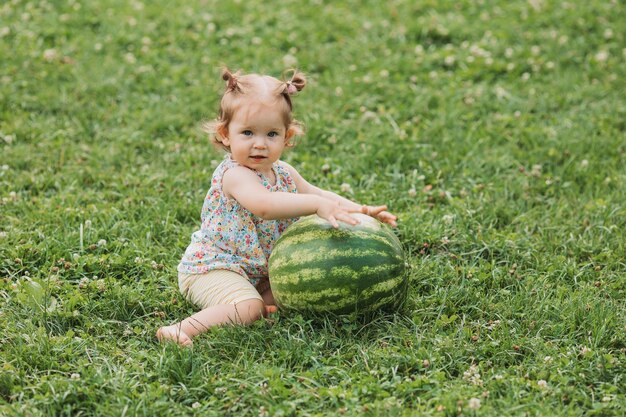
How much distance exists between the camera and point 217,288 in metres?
4.68

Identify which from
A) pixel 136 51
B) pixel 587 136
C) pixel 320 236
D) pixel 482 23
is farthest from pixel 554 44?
pixel 320 236

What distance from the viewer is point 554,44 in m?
8.98

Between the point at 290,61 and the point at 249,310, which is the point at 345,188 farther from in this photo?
Result: the point at 290,61

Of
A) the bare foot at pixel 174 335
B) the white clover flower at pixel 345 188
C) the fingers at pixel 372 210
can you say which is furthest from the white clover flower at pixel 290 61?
the bare foot at pixel 174 335

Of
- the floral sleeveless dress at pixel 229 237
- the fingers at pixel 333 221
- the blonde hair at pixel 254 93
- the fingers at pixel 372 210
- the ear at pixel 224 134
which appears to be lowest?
the floral sleeveless dress at pixel 229 237

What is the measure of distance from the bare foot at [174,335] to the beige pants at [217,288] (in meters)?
0.33

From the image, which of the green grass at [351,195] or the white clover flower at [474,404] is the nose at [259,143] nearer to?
the green grass at [351,195]

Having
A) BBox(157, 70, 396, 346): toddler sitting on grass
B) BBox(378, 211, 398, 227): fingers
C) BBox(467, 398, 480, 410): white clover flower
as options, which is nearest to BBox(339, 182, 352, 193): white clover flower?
BBox(157, 70, 396, 346): toddler sitting on grass

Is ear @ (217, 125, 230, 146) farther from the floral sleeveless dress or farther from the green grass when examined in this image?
the green grass

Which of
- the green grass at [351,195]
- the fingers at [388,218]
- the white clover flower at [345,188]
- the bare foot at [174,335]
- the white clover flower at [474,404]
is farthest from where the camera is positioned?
the white clover flower at [345,188]

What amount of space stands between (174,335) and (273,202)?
945 mm

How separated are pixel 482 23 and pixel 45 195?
5.86m

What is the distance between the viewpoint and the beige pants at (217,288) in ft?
15.2

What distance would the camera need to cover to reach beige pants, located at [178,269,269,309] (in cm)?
463
